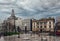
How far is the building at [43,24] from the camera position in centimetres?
698

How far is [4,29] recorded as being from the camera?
7266 millimetres

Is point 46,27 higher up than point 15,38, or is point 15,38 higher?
point 46,27

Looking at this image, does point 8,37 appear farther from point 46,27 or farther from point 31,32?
point 46,27

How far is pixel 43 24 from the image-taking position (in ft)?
24.3

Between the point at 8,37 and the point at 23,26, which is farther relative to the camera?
the point at 8,37

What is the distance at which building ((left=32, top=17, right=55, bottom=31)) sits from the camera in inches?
275

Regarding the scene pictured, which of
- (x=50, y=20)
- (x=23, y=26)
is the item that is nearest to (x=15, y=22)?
(x=23, y=26)

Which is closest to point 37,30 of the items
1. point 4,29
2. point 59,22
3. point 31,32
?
point 31,32

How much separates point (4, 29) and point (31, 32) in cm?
125

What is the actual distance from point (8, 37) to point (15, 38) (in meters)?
0.60

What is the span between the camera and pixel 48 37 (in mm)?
7418

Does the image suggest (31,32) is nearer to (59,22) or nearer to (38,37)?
(38,37)

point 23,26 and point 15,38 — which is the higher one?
point 23,26

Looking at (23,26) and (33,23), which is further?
(33,23)
